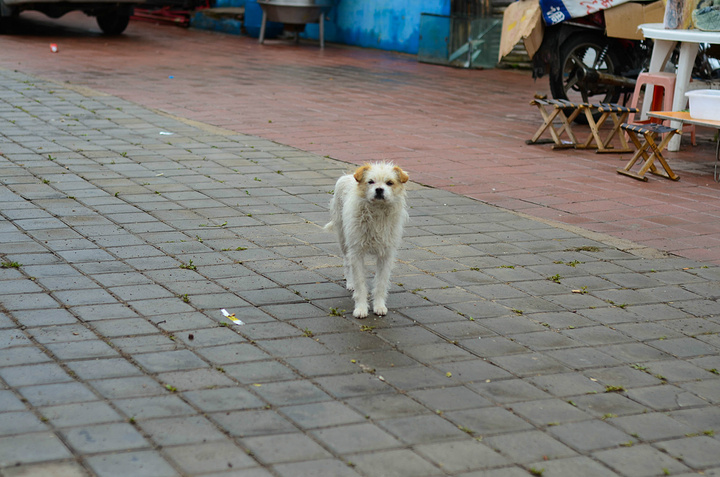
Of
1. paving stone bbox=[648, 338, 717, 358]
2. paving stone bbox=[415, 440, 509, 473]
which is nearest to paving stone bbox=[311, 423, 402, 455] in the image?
paving stone bbox=[415, 440, 509, 473]

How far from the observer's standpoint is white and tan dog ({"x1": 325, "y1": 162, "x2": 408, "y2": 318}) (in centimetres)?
473

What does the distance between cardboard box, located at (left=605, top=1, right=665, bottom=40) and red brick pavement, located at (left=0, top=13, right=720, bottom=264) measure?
1.57 meters

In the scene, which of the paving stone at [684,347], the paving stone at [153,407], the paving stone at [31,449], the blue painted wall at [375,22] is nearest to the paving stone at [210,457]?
the paving stone at [153,407]

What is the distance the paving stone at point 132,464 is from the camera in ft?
10.3

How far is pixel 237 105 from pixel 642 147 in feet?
17.7

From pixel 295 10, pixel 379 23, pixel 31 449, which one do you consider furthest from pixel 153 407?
pixel 379 23

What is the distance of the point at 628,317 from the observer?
507 cm

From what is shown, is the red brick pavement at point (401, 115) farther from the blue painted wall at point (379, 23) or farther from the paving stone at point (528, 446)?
the paving stone at point (528, 446)

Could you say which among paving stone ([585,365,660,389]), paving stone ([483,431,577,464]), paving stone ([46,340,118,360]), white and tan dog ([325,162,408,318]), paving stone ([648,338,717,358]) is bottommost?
paving stone ([483,431,577,464])

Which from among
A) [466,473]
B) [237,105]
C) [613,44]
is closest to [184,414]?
[466,473]

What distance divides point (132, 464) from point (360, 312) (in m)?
1.90

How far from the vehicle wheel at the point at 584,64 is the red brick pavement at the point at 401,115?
0.70 metres

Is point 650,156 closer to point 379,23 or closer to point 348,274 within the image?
point 348,274

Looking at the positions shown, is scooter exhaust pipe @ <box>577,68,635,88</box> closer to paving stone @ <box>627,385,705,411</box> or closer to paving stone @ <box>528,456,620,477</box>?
paving stone @ <box>627,385,705,411</box>
